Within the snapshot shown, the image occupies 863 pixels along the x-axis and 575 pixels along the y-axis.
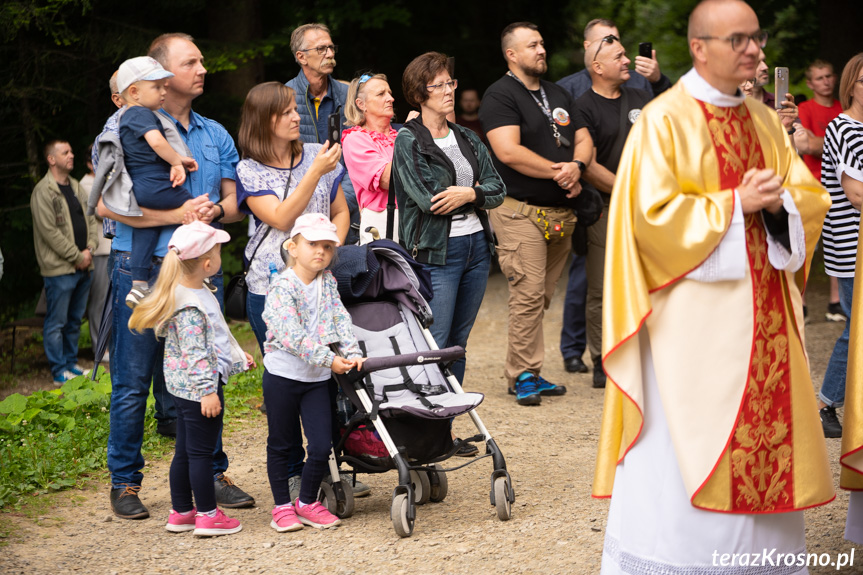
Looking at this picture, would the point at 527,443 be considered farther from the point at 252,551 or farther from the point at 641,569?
the point at 641,569

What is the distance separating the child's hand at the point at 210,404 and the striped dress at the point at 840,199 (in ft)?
11.3

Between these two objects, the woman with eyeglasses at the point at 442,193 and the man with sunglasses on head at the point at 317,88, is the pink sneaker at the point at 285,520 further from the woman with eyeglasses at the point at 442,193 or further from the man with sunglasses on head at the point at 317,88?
the man with sunglasses on head at the point at 317,88

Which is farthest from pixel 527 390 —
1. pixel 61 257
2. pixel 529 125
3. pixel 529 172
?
pixel 61 257

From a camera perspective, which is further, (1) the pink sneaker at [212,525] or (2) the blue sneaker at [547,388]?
(2) the blue sneaker at [547,388]

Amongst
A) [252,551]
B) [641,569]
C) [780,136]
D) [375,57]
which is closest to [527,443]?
[252,551]

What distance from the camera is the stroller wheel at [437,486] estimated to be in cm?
518

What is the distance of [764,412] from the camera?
3.62m

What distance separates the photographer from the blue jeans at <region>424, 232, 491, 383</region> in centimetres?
591

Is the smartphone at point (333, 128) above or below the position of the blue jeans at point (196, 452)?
above

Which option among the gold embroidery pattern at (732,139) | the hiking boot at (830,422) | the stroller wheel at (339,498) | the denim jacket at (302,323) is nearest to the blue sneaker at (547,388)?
the hiking boot at (830,422)

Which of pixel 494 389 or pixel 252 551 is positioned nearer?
pixel 252 551

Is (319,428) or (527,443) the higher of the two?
(319,428)

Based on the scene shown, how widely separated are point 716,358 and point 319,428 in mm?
1984

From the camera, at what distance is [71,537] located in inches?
192
